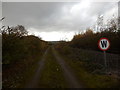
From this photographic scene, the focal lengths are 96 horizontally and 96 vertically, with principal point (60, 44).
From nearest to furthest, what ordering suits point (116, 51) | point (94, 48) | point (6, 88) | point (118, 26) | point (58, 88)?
point (58, 88) < point (6, 88) < point (116, 51) < point (118, 26) < point (94, 48)

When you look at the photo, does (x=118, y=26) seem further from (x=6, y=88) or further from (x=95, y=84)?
(x=6, y=88)

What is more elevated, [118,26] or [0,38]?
[118,26]

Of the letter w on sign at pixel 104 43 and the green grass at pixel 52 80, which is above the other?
the letter w on sign at pixel 104 43

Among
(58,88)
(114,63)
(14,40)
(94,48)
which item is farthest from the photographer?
(94,48)

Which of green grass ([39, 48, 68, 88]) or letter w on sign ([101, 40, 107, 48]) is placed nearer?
green grass ([39, 48, 68, 88])

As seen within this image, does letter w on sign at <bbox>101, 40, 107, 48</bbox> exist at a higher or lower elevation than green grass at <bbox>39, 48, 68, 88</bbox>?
higher

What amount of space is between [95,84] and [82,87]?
803 millimetres

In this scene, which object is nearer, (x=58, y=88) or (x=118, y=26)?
(x=58, y=88)

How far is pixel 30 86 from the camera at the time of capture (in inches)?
223

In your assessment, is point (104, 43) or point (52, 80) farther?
point (52, 80)

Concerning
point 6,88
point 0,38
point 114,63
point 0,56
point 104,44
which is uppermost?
point 0,38

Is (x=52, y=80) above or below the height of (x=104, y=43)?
below

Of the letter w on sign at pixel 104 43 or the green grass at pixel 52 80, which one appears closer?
the green grass at pixel 52 80

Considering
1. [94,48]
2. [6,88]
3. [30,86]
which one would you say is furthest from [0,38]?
[94,48]
